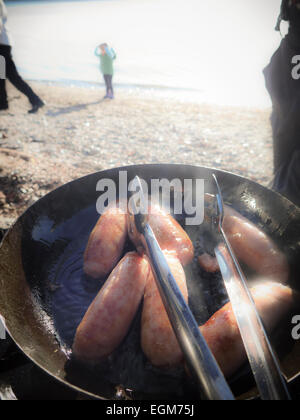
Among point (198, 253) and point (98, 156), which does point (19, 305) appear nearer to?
point (198, 253)

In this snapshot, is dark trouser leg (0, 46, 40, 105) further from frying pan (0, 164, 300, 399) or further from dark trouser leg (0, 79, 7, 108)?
frying pan (0, 164, 300, 399)

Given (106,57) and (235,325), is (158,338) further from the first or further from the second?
(106,57)

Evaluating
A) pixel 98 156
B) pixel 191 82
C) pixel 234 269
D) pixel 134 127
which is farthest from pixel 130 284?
pixel 191 82

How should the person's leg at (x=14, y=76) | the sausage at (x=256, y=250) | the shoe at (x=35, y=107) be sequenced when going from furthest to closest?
1. the shoe at (x=35, y=107)
2. the person's leg at (x=14, y=76)
3. the sausage at (x=256, y=250)

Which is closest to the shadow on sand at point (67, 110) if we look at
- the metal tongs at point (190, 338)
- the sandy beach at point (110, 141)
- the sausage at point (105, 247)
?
the sandy beach at point (110, 141)

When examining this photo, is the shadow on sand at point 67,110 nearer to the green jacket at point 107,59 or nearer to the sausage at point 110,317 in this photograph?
the green jacket at point 107,59

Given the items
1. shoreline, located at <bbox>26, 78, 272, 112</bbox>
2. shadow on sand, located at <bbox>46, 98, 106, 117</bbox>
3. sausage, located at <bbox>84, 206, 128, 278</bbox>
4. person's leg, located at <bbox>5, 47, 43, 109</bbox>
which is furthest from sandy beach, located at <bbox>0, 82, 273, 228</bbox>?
shoreline, located at <bbox>26, 78, 272, 112</bbox>

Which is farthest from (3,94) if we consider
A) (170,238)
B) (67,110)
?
(170,238)
